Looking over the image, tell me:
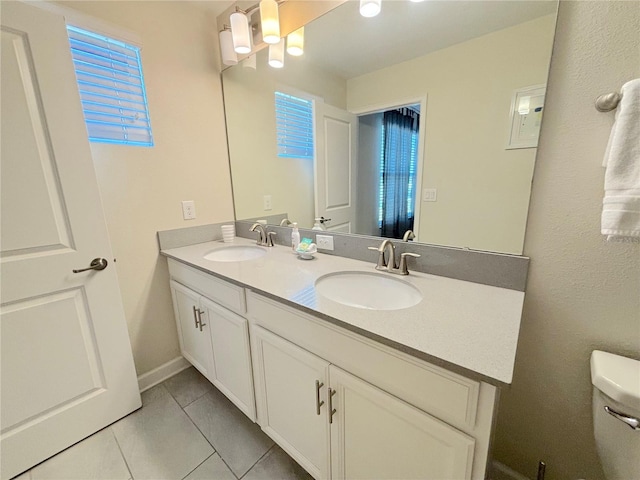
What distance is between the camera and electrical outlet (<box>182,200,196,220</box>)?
1.67m

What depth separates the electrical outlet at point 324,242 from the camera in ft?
4.62

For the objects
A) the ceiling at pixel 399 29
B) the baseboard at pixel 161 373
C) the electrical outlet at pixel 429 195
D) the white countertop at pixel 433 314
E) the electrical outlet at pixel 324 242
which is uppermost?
the ceiling at pixel 399 29

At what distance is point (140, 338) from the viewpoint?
5.23 feet

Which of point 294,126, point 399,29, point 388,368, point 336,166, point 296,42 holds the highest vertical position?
point 296,42

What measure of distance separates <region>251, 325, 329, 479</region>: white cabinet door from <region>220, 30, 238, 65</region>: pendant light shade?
1.63 m

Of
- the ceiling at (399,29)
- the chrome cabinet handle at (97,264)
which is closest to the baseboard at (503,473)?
the ceiling at (399,29)

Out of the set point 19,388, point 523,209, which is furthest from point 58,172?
point 523,209

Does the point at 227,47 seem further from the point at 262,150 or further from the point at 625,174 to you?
the point at 625,174

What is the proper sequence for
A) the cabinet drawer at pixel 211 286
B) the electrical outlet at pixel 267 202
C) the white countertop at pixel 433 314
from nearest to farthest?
1. the white countertop at pixel 433 314
2. the cabinet drawer at pixel 211 286
3. the electrical outlet at pixel 267 202

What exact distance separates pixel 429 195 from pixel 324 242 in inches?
23.4

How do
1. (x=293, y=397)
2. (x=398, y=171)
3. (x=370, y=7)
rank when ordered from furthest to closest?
1. (x=398, y=171)
2. (x=370, y=7)
3. (x=293, y=397)

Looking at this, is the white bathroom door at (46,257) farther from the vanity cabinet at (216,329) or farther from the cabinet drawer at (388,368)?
the cabinet drawer at (388,368)

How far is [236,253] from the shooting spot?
171cm

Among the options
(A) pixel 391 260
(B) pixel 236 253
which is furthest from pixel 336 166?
(B) pixel 236 253
